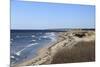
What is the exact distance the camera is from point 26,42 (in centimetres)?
178

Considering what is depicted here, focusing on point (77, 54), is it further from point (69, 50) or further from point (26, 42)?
A: point (26, 42)

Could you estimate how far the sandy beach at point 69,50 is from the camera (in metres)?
1.83

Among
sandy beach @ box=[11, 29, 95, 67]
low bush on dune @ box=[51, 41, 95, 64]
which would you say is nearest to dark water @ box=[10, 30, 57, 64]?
sandy beach @ box=[11, 29, 95, 67]

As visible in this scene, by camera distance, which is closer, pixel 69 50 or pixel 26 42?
pixel 26 42

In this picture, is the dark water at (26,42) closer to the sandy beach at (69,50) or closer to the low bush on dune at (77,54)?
the sandy beach at (69,50)

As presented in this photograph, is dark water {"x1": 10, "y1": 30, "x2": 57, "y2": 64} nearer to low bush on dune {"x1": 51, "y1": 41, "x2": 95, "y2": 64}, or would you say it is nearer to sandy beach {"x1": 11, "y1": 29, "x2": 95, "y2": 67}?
sandy beach {"x1": 11, "y1": 29, "x2": 95, "y2": 67}

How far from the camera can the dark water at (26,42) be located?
68.9 inches

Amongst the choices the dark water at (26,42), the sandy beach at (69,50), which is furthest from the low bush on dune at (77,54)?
the dark water at (26,42)

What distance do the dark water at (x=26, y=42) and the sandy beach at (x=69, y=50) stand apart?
0.05 metres

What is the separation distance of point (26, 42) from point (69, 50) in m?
0.44

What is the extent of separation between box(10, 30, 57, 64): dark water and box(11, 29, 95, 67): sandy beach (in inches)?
1.9

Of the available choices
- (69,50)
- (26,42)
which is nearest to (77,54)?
(69,50)

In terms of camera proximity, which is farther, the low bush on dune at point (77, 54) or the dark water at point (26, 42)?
the low bush on dune at point (77, 54)

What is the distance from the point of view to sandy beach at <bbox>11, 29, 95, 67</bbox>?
1.83 metres
